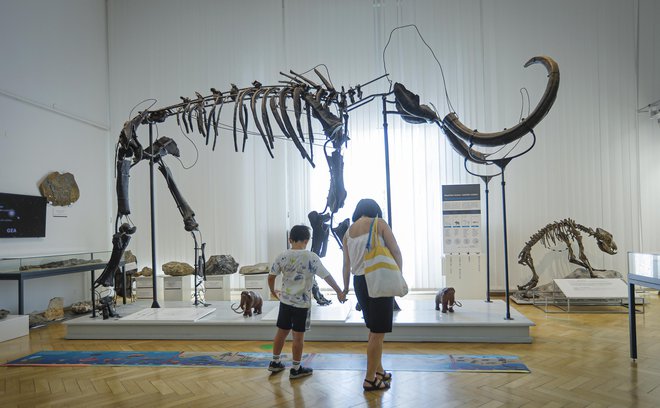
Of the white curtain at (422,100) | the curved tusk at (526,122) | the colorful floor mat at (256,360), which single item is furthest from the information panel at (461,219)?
the colorful floor mat at (256,360)

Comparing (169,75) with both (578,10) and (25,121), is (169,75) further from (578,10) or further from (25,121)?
(578,10)

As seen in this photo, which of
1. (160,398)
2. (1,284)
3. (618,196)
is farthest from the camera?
(618,196)

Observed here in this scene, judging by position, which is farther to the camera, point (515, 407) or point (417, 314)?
point (417, 314)

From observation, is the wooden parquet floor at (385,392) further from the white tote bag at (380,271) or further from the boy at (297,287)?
the white tote bag at (380,271)

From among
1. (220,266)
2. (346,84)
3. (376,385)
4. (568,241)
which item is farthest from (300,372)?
(346,84)

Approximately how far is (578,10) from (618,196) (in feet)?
11.4

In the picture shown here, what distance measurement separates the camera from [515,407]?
10.6 feet

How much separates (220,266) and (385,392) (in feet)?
17.5

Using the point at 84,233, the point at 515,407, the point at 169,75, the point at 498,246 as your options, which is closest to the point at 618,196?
the point at 498,246

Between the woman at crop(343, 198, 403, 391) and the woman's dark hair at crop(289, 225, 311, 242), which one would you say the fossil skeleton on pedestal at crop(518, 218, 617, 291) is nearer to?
the woman at crop(343, 198, 403, 391)

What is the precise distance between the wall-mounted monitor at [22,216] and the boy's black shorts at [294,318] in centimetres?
538

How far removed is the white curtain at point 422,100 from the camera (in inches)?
341

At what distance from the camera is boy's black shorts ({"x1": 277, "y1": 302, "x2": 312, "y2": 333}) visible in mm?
3859

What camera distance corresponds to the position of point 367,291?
3.62 meters
